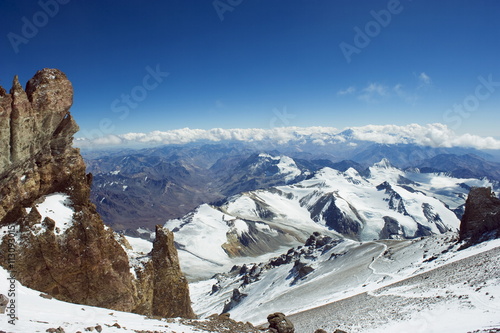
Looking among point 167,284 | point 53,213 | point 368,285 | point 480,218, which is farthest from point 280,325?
point 480,218

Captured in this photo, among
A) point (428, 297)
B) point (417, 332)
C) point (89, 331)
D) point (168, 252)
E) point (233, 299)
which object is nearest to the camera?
point (89, 331)

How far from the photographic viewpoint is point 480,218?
63.6 metres

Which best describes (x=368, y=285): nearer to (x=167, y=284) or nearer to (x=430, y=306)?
(x=430, y=306)

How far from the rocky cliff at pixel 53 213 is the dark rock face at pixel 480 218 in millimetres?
59385

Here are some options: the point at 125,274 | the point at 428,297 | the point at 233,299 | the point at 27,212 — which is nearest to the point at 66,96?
the point at 27,212

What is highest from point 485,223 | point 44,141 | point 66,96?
point 66,96

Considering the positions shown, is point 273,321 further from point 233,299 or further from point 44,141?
point 233,299

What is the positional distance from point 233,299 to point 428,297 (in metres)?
73.0

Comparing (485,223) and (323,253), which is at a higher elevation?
(485,223)

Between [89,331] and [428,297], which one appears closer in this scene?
[89,331]

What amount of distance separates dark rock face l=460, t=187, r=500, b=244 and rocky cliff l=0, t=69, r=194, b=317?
5938 centimetres

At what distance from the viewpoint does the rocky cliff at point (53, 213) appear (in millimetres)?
25219

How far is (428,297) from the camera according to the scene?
31.6m

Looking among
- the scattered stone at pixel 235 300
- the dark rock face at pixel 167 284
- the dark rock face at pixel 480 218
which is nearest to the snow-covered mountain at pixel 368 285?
the scattered stone at pixel 235 300
